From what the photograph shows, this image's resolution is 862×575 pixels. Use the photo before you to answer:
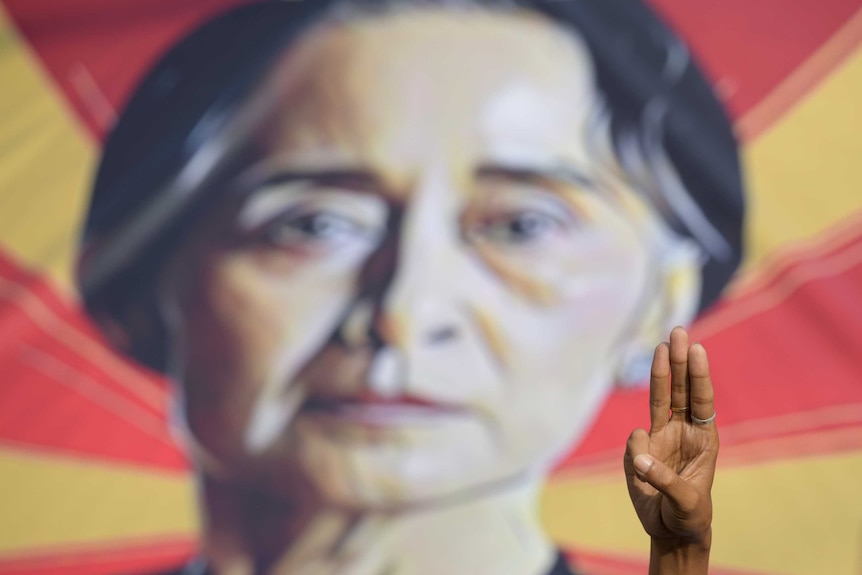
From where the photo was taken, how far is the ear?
2.04 metres

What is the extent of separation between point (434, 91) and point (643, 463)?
1.19 meters

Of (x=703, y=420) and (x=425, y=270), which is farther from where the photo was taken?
(x=425, y=270)

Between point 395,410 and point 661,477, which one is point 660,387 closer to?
point 661,477

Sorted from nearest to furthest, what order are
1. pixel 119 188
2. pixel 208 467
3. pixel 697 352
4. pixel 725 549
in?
pixel 697 352, pixel 725 549, pixel 208 467, pixel 119 188

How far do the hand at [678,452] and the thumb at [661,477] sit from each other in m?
0.01

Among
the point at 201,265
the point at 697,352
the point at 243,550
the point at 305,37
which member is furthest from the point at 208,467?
the point at 697,352

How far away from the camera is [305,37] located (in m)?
2.18

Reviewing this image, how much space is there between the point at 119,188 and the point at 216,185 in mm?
220

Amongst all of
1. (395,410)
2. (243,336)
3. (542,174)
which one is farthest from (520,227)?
(243,336)

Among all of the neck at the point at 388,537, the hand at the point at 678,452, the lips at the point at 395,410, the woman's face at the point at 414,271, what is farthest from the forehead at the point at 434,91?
the hand at the point at 678,452

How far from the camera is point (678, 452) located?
3.92 feet

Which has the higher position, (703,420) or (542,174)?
(703,420)

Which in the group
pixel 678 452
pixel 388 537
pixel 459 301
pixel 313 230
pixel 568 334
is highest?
pixel 678 452

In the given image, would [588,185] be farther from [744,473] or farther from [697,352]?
[697,352]
